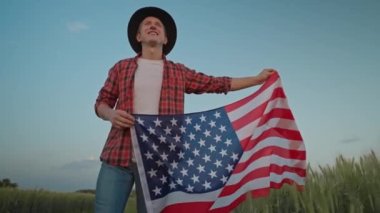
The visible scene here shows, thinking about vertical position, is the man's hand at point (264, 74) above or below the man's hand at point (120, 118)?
above

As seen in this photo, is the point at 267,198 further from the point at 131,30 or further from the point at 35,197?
the point at 35,197

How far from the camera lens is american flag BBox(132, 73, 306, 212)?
3.22m

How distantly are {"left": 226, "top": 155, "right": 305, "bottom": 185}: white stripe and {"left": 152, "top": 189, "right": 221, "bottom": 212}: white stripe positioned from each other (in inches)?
6.5

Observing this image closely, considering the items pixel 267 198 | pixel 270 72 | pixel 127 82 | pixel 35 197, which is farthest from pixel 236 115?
pixel 35 197

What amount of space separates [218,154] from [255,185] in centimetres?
37

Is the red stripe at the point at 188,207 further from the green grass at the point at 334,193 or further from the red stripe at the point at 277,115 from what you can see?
the red stripe at the point at 277,115

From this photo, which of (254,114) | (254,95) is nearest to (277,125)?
(254,114)

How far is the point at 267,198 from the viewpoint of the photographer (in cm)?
350

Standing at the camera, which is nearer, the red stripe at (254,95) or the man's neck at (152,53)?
the man's neck at (152,53)

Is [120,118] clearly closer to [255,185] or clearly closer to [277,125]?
[255,185]

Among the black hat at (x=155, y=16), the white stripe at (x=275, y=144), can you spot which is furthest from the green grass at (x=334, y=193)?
the black hat at (x=155, y=16)

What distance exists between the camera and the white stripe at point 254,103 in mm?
3615

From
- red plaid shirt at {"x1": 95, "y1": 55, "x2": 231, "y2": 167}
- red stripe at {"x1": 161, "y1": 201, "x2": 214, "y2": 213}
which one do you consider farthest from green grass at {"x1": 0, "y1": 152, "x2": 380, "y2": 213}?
red plaid shirt at {"x1": 95, "y1": 55, "x2": 231, "y2": 167}

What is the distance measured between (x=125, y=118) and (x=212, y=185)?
0.87m
